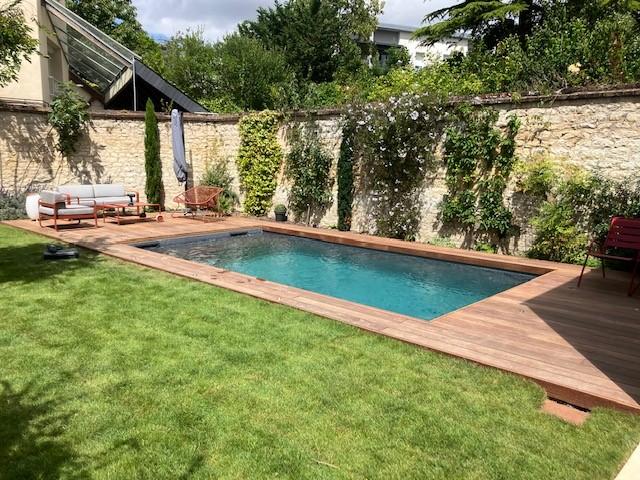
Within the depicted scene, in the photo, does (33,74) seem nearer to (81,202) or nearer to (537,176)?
(81,202)

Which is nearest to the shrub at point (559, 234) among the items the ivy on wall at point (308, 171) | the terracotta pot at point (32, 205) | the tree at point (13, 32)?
the ivy on wall at point (308, 171)

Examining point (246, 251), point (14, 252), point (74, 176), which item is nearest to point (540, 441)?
point (246, 251)

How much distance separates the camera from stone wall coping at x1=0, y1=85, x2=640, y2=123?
7.13 meters

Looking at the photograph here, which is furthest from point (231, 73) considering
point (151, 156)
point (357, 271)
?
point (357, 271)

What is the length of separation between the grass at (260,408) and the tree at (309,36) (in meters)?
25.6

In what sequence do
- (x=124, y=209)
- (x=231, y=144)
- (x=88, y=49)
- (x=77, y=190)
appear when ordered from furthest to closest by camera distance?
1. (x=88, y=49)
2. (x=231, y=144)
3. (x=124, y=209)
4. (x=77, y=190)

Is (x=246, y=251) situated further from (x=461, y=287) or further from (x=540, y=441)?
(x=540, y=441)

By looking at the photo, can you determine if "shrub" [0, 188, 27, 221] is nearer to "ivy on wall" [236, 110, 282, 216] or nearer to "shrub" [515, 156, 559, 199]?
"ivy on wall" [236, 110, 282, 216]

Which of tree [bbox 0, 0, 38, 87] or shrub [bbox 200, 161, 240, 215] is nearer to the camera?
tree [bbox 0, 0, 38, 87]

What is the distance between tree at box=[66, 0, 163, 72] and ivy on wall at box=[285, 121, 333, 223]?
1772cm

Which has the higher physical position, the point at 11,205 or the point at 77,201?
the point at 77,201

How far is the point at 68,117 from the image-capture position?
11.6 metres

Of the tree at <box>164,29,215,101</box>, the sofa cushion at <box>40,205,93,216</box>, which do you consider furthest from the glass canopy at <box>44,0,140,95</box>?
the sofa cushion at <box>40,205,93,216</box>

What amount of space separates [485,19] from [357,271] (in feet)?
49.1
